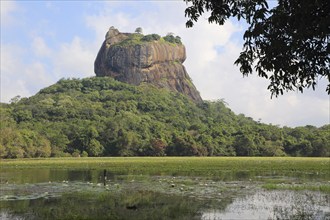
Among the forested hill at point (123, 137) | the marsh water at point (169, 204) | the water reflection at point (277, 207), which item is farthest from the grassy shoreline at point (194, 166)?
the forested hill at point (123, 137)

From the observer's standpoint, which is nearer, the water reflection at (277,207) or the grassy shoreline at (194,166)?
the water reflection at (277,207)

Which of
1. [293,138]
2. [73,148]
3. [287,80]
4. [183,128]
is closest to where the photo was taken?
[287,80]

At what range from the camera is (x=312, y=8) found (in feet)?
39.1

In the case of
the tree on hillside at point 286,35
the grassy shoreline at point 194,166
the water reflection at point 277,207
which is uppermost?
the tree on hillside at point 286,35

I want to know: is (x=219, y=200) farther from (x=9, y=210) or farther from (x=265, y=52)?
(x=265, y=52)

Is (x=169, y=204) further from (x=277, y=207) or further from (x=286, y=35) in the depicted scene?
(x=286, y=35)

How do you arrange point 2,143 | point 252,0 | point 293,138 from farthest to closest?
point 293,138, point 2,143, point 252,0

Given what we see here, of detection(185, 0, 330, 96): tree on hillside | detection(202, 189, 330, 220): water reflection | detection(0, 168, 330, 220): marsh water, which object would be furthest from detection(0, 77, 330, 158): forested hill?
detection(185, 0, 330, 96): tree on hillside

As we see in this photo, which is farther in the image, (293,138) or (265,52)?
(293,138)

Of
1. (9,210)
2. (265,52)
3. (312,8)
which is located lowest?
(9,210)

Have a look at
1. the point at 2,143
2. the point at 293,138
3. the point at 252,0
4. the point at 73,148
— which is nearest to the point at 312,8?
the point at 252,0

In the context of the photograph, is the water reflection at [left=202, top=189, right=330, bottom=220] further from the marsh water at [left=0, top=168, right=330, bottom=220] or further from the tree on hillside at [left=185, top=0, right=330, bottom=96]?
the tree on hillside at [left=185, top=0, right=330, bottom=96]

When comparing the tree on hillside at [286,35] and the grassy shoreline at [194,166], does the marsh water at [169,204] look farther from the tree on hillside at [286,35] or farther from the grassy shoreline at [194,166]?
the grassy shoreline at [194,166]

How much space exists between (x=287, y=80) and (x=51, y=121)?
137505mm
